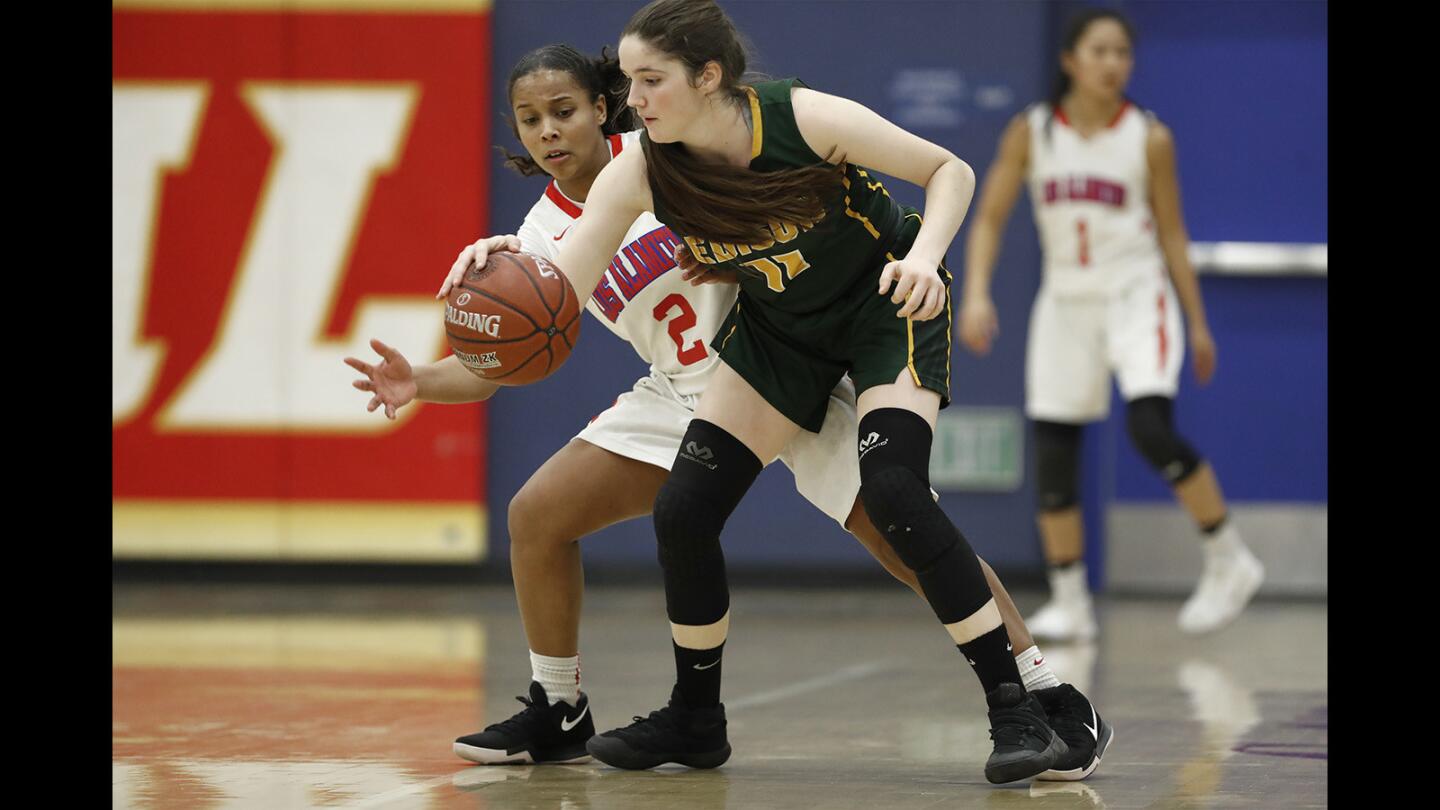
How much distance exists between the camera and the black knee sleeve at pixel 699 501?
343 cm

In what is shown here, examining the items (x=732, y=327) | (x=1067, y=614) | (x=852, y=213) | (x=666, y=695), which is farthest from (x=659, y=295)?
(x=1067, y=614)

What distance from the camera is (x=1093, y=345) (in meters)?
6.86

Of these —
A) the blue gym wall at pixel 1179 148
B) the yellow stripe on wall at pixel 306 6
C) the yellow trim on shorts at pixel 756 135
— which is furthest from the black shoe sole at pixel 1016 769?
the yellow stripe on wall at pixel 306 6

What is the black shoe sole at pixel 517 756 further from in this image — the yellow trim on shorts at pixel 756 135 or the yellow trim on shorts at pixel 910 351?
the yellow trim on shorts at pixel 756 135

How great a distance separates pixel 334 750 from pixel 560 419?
4502mm

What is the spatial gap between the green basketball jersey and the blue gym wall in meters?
4.51

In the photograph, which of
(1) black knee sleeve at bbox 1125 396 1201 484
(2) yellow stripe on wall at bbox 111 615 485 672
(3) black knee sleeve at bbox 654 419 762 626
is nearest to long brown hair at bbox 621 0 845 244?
(3) black knee sleeve at bbox 654 419 762 626

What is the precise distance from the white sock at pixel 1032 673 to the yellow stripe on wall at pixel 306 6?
5.28 meters

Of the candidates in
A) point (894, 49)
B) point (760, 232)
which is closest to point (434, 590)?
point (894, 49)

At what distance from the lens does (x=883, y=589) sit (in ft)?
26.7

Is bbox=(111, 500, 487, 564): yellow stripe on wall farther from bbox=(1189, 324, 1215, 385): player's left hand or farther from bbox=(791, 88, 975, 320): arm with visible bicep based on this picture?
bbox=(791, 88, 975, 320): arm with visible bicep

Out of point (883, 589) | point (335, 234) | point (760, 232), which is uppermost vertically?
point (335, 234)

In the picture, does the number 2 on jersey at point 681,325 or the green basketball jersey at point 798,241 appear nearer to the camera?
the green basketball jersey at point 798,241
